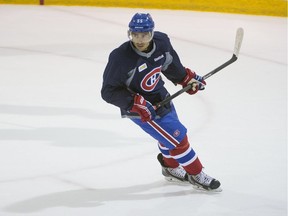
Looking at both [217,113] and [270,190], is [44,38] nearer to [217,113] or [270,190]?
[217,113]

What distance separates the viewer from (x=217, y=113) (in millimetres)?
4984

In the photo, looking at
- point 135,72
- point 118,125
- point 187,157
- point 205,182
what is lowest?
point 118,125

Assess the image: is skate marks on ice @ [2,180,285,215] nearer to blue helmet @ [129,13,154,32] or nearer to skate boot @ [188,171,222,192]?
skate boot @ [188,171,222,192]

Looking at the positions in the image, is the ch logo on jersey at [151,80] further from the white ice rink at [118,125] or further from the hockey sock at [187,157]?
the white ice rink at [118,125]

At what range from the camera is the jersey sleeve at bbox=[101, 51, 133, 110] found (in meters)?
3.43

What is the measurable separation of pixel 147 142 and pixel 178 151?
2.56 feet

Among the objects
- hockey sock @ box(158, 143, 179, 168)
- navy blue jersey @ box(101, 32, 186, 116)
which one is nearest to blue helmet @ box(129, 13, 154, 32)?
navy blue jersey @ box(101, 32, 186, 116)

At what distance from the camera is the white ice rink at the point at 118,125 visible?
3.63 m

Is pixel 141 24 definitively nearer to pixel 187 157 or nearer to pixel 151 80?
pixel 151 80

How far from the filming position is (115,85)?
3.46 meters

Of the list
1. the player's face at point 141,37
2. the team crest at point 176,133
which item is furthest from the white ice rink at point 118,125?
the player's face at point 141,37

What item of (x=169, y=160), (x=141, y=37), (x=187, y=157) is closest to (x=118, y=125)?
(x=169, y=160)

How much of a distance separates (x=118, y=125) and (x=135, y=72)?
1.29 metres

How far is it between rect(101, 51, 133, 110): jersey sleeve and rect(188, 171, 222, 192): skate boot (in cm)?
53
